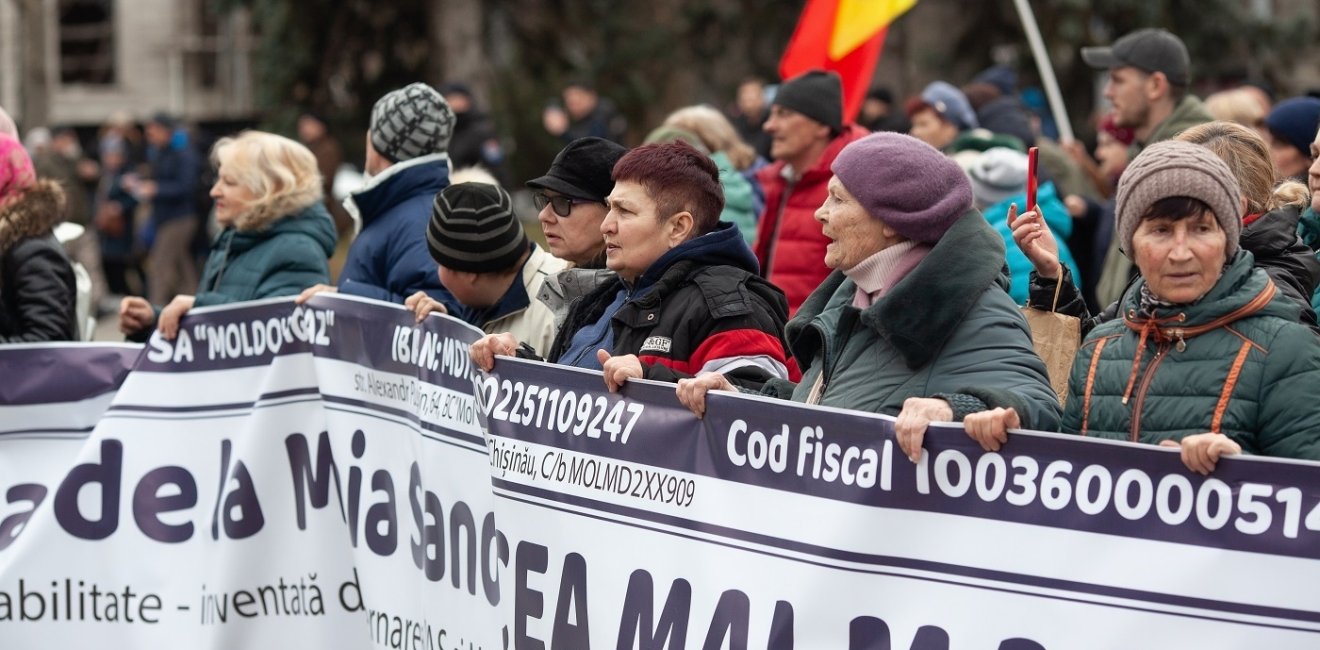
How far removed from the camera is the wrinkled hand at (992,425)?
3316 millimetres

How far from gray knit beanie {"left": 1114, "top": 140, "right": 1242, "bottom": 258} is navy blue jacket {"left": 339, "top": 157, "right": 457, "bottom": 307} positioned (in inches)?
114

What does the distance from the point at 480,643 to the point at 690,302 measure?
Answer: 1083 millimetres

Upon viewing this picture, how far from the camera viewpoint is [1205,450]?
3.04 meters

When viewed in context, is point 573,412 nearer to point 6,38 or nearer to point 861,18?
point 861,18

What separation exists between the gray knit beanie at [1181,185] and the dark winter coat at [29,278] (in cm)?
404

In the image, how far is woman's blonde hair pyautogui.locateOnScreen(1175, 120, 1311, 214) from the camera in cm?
440

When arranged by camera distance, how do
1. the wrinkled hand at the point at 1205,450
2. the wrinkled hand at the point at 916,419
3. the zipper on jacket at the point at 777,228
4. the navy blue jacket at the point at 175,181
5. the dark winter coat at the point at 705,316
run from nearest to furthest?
the wrinkled hand at the point at 1205,450 → the wrinkled hand at the point at 916,419 → the dark winter coat at the point at 705,316 → the zipper on jacket at the point at 777,228 → the navy blue jacket at the point at 175,181

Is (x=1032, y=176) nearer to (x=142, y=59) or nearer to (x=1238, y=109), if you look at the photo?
(x=1238, y=109)

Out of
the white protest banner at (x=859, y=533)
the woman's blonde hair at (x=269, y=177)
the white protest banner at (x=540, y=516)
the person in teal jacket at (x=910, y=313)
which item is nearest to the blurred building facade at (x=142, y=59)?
the woman's blonde hair at (x=269, y=177)

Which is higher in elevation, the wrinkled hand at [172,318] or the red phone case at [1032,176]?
the red phone case at [1032,176]

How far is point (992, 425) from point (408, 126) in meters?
3.59

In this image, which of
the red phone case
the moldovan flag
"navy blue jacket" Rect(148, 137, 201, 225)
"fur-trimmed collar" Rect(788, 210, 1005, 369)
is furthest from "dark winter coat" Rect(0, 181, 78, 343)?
"navy blue jacket" Rect(148, 137, 201, 225)

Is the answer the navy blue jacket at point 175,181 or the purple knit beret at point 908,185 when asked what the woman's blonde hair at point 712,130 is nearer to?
the purple knit beret at point 908,185

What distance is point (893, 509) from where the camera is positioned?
3559 millimetres
